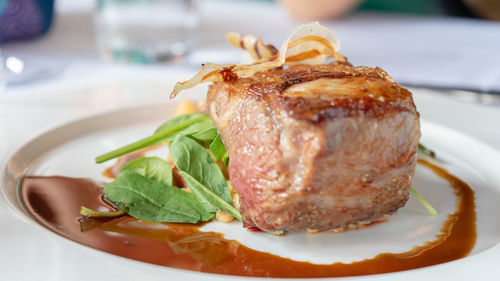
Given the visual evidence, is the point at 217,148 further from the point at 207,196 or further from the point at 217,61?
the point at 217,61

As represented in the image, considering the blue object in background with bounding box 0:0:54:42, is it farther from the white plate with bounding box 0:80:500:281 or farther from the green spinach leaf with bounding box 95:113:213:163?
the green spinach leaf with bounding box 95:113:213:163

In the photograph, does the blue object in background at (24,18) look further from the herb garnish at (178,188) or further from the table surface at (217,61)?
the herb garnish at (178,188)

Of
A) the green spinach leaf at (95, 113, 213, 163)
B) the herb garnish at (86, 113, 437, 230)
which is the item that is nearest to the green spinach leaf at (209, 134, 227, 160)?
the herb garnish at (86, 113, 437, 230)

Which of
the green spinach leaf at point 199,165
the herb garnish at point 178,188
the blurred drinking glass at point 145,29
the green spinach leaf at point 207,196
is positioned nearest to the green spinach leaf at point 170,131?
the herb garnish at point 178,188

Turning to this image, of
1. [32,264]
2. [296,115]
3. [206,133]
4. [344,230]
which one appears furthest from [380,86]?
[32,264]

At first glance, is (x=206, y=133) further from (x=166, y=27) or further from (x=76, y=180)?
(x=166, y=27)

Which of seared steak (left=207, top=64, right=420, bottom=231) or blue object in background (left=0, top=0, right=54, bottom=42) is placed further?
blue object in background (left=0, top=0, right=54, bottom=42)

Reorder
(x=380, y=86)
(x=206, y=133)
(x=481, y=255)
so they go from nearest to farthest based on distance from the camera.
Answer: (x=481, y=255)
(x=380, y=86)
(x=206, y=133)

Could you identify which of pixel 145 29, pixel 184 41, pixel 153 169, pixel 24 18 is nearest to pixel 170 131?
pixel 153 169
